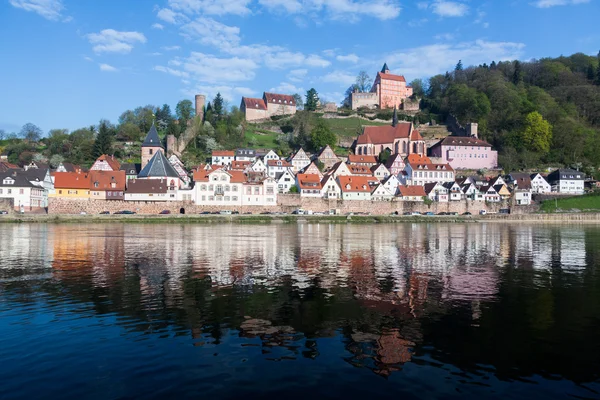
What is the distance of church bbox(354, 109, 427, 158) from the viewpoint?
9750 centimetres

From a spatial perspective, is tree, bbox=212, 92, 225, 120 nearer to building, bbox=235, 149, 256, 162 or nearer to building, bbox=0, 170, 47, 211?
building, bbox=235, 149, 256, 162

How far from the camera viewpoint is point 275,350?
9.48 meters

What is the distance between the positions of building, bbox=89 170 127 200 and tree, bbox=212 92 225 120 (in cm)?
4669

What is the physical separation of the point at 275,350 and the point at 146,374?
2.58m

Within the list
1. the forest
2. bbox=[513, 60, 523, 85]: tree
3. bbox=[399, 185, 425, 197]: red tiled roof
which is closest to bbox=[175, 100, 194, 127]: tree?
the forest

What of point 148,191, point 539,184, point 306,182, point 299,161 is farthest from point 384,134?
point 148,191

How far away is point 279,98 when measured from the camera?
124750mm

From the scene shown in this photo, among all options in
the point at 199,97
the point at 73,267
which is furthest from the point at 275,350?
the point at 199,97

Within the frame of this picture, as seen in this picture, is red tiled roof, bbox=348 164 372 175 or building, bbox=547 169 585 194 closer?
building, bbox=547 169 585 194

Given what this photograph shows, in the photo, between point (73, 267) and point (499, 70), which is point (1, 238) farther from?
point (499, 70)

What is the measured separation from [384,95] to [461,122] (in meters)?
27.6

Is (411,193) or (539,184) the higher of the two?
(539,184)

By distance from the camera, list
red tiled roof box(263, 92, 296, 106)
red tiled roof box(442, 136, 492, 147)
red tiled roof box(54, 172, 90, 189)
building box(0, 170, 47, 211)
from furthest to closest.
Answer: red tiled roof box(263, 92, 296, 106), red tiled roof box(442, 136, 492, 147), red tiled roof box(54, 172, 90, 189), building box(0, 170, 47, 211)

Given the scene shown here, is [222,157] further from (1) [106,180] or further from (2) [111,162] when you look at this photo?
(1) [106,180]
